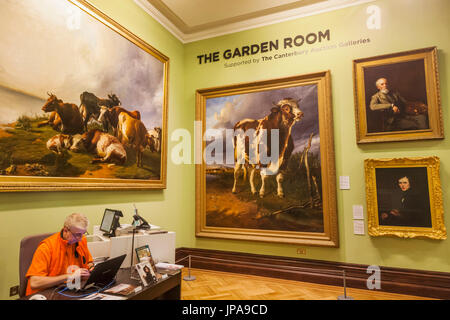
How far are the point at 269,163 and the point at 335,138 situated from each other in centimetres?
107

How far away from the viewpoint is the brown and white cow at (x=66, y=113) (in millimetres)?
2908

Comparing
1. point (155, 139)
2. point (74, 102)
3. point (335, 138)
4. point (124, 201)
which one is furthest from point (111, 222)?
point (335, 138)

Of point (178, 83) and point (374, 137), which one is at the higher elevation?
point (178, 83)

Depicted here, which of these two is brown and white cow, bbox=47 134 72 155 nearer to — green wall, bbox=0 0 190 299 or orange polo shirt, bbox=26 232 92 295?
green wall, bbox=0 0 190 299

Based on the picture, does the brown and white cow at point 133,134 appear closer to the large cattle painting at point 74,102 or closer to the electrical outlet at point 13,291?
the large cattle painting at point 74,102

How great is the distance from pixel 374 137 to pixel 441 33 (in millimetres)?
1619

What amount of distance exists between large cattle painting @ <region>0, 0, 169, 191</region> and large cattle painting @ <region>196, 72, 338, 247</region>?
100 centimetres

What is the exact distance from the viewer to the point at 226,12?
183 inches

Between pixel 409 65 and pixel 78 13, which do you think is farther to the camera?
pixel 409 65

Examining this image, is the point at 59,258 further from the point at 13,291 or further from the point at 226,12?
the point at 226,12

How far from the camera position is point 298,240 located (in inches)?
165

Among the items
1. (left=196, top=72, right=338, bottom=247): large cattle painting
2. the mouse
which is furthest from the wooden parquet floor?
the mouse
